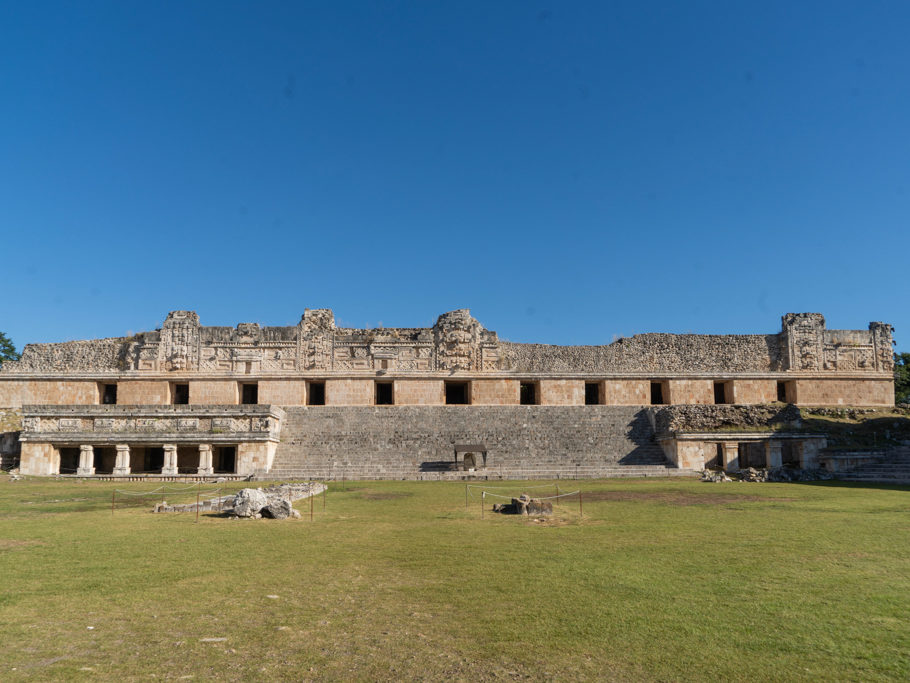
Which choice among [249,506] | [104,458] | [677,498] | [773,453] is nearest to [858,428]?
[773,453]

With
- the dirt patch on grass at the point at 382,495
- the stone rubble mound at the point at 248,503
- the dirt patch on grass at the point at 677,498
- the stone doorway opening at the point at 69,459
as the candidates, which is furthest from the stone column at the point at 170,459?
the dirt patch on grass at the point at 677,498

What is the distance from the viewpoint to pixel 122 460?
20.3 m

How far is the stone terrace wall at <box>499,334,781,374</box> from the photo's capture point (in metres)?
29.7

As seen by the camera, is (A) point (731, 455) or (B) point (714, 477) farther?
(A) point (731, 455)

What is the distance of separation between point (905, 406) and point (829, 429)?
1041 centimetres

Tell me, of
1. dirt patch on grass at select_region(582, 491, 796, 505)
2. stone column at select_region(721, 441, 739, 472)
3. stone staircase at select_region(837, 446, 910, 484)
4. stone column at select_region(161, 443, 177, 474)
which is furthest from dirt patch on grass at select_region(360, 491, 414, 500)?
stone staircase at select_region(837, 446, 910, 484)

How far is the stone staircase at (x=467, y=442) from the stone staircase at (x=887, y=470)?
14.8 ft

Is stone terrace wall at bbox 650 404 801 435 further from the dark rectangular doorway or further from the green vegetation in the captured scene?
the dark rectangular doorway

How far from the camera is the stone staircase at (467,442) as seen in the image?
64.0ft

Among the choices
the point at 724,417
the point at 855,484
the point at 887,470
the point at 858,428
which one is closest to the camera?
the point at 855,484

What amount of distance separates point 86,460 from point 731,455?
69.2 ft

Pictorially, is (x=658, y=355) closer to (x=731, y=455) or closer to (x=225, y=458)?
(x=731, y=455)

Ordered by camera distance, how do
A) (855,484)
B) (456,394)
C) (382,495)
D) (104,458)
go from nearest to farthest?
1. (382,495)
2. (855,484)
3. (104,458)
4. (456,394)

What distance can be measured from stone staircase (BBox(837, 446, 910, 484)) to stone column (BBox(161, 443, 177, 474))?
20009 millimetres
